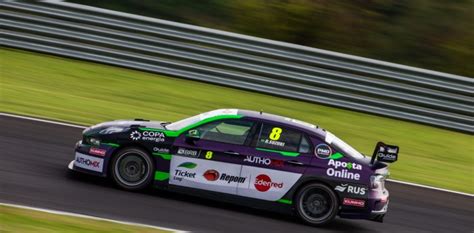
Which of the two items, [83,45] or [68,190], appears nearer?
→ [68,190]

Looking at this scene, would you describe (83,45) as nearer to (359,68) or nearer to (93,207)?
(359,68)

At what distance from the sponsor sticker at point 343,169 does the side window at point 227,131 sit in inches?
49.3

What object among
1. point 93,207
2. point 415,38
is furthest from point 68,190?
point 415,38

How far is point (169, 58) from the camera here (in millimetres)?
17844

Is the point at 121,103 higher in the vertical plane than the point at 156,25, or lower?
lower

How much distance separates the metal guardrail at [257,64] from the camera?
1756 centimetres

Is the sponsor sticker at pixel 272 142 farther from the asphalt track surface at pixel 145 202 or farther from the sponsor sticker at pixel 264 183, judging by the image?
the asphalt track surface at pixel 145 202

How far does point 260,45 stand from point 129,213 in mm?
8698

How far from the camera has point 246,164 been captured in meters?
10.6

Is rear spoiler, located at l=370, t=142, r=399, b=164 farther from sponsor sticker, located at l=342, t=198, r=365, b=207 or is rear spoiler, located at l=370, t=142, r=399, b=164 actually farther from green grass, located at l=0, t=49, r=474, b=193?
green grass, located at l=0, t=49, r=474, b=193

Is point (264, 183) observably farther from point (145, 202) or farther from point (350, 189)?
point (145, 202)

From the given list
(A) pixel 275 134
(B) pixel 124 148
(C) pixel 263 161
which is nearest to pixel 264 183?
(C) pixel 263 161

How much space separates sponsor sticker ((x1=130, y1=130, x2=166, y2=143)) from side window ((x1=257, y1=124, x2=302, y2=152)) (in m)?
1.34

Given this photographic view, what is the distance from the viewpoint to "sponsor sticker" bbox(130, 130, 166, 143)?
1056 centimetres
